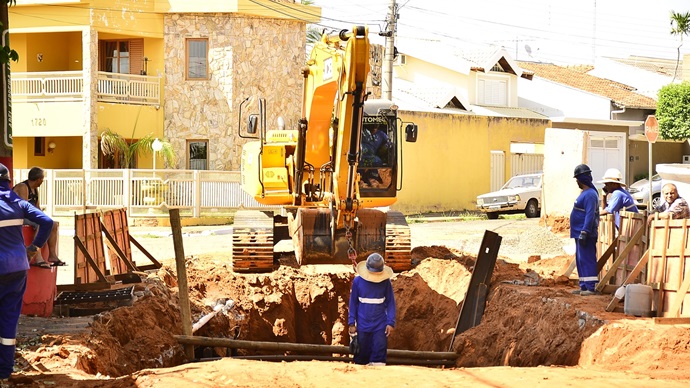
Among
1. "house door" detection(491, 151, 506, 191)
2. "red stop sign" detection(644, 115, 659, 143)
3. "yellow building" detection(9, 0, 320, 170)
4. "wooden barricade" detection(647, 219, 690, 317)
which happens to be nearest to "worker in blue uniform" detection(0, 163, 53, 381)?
"wooden barricade" detection(647, 219, 690, 317)

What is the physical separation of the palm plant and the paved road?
3723 mm

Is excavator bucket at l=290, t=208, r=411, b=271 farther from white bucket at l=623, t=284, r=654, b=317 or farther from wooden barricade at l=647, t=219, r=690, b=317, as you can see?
wooden barricade at l=647, t=219, r=690, b=317

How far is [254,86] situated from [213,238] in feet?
29.2

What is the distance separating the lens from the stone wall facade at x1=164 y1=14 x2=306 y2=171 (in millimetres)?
34719

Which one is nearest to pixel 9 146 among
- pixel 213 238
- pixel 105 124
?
pixel 213 238

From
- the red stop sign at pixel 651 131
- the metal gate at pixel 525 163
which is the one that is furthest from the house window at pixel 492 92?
the red stop sign at pixel 651 131

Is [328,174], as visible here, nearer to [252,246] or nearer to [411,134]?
[411,134]

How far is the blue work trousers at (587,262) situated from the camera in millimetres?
14547

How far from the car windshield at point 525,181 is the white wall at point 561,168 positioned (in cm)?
579

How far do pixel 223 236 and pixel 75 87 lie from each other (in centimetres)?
980

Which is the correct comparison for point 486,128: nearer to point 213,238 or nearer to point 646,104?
point 646,104

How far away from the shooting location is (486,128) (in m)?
39.1

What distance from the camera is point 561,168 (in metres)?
27.2

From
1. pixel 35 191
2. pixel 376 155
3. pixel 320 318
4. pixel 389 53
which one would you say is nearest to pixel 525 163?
pixel 389 53
